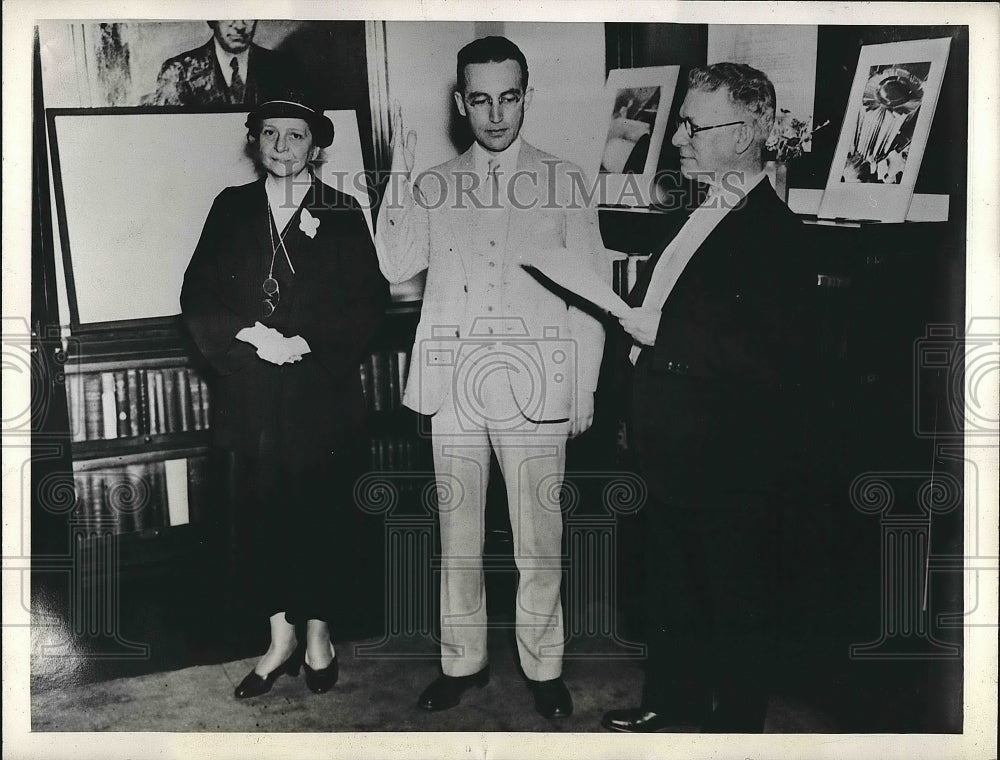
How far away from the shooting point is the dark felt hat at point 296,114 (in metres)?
2.64

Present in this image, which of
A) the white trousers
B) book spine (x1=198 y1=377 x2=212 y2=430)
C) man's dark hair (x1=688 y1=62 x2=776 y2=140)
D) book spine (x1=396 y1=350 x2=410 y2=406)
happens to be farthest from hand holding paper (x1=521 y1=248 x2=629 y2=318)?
book spine (x1=198 y1=377 x2=212 y2=430)

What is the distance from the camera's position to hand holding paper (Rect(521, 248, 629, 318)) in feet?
8.69

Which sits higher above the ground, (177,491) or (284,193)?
(284,193)

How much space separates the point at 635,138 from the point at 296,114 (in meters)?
1.05

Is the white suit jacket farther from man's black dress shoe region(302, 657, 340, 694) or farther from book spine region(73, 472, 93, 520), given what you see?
book spine region(73, 472, 93, 520)

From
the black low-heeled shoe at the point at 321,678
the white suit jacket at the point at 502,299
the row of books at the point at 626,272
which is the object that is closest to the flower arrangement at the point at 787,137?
the row of books at the point at 626,272

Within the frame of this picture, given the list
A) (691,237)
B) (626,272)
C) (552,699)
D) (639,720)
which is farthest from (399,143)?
(639,720)

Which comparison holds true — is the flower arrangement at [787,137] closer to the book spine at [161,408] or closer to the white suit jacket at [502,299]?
the white suit jacket at [502,299]

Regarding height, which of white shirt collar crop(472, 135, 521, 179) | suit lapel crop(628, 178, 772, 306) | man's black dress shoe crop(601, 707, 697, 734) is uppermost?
white shirt collar crop(472, 135, 521, 179)

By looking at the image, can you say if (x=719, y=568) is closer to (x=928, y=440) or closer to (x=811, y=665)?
(x=811, y=665)

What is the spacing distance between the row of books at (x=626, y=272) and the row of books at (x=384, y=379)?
2.25 feet

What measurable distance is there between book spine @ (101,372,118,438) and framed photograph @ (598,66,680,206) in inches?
64.7

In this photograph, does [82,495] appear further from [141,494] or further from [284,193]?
[284,193]

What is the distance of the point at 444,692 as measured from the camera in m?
2.68
